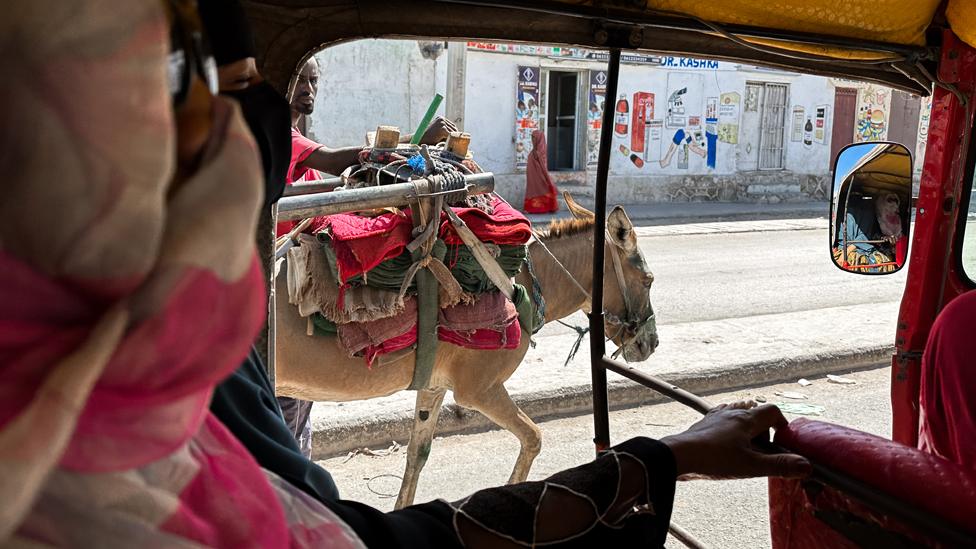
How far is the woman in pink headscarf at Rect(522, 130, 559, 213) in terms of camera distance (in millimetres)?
15859

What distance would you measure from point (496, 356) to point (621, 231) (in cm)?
116

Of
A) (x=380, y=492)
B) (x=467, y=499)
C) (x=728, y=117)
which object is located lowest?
(x=380, y=492)

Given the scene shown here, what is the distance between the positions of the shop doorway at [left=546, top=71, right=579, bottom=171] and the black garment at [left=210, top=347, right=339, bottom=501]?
53.4ft

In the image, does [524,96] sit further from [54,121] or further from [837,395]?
[54,121]

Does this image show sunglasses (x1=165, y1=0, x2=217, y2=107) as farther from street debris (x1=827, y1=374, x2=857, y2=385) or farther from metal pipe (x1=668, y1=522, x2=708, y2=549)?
street debris (x1=827, y1=374, x2=857, y2=385)

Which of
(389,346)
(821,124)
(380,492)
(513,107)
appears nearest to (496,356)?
(389,346)

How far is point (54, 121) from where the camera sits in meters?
0.56

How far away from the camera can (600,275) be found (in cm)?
233

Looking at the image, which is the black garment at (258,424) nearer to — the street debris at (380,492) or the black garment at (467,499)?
the black garment at (467,499)

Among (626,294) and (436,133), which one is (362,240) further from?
(626,294)

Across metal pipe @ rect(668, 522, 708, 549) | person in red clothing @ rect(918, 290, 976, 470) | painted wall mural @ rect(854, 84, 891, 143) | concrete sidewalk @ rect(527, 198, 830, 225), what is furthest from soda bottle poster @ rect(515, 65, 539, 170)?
person in red clothing @ rect(918, 290, 976, 470)

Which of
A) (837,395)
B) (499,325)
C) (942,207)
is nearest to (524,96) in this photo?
(837,395)

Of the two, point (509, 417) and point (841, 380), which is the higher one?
point (509, 417)

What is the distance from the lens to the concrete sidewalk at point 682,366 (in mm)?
5062
